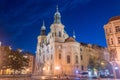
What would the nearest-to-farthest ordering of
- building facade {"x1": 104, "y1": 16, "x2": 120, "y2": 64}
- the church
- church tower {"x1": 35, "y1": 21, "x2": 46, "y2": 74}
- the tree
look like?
building facade {"x1": 104, "y1": 16, "x2": 120, "y2": 64}
the tree
the church
church tower {"x1": 35, "y1": 21, "x2": 46, "y2": 74}

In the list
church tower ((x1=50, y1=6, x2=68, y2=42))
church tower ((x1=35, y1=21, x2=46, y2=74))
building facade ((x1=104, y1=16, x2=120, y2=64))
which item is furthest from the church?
building facade ((x1=104, y1=16, x2=120, y2=64))

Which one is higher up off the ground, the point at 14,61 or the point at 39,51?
the point at 39,51

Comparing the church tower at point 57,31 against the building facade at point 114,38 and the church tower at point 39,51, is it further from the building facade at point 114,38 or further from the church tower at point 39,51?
the building facade at point 114,38

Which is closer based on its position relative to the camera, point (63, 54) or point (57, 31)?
point (63, 54)

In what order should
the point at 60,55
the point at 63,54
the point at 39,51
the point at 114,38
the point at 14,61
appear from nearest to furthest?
the point at 114,38 → the point at 14,61 → the point at 63,54 → the point at 60,55 → the point at 39,51

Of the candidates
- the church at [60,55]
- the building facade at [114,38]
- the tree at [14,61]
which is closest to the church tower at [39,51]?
the church at [60,55]

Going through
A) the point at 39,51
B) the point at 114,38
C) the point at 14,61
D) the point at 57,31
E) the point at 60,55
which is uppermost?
the point at 57,31

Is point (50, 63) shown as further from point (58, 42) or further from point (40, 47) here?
point (40, 47)

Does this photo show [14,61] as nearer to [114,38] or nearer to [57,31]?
[57,31]

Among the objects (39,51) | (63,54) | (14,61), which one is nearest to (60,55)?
(63,54)

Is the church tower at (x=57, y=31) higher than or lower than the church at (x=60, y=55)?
higher

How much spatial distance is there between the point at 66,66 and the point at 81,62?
28.7ft

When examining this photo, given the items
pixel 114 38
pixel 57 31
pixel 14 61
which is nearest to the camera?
pixel 114 38

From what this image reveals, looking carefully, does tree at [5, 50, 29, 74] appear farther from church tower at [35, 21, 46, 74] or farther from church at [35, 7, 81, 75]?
church tower at [35, 21, 46, 74]
